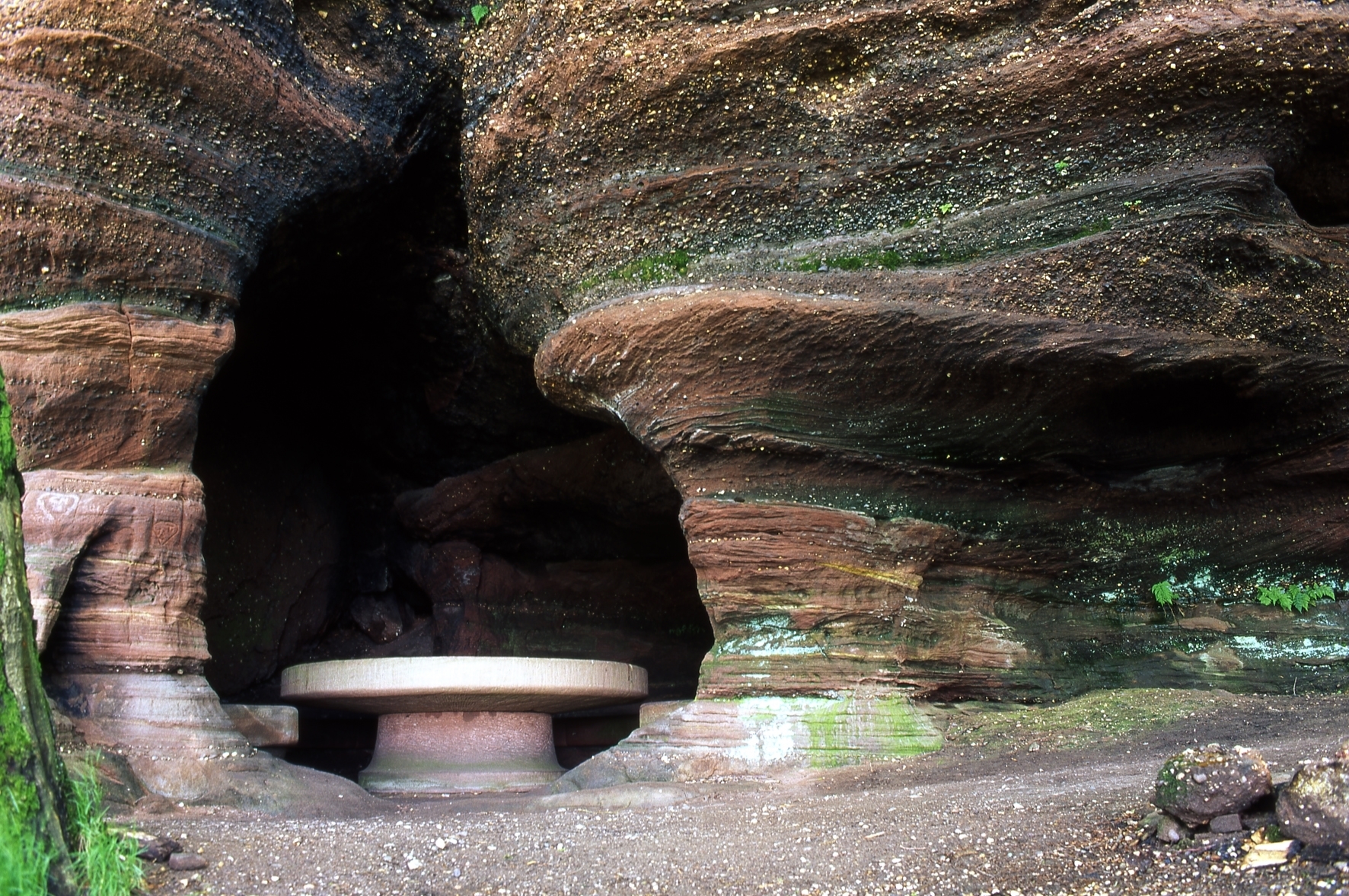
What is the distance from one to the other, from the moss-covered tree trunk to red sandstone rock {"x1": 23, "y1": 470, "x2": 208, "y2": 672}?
2.06m

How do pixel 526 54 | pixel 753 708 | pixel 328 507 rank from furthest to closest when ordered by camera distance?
pixel 328 507 < pixel 526 54 < pixel 753 708

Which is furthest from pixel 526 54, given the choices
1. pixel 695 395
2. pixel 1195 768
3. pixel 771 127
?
pixel 1195 768

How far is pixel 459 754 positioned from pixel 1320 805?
227 inches

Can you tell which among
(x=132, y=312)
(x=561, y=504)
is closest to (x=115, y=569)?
(x=132, y=312)

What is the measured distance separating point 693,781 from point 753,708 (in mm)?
528

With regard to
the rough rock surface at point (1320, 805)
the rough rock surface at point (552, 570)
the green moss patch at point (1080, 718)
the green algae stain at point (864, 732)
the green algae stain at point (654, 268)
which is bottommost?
the rough rock surface at point (552, 570)

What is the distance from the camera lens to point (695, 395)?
6152 mm

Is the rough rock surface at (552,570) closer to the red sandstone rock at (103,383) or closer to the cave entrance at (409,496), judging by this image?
the cave entrance at (409,496)

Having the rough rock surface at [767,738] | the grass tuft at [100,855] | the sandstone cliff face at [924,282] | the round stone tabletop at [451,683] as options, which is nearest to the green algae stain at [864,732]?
the rough rock surface at [767,738]

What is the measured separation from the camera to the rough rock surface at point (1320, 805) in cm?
308

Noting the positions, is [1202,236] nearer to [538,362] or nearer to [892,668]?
[892,668]

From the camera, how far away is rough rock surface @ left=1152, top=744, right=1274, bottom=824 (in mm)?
3420

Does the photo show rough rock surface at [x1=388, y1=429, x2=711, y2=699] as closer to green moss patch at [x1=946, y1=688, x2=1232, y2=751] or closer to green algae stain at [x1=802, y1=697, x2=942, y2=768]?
green algae stain at [x1=802, y1=697, x2=942, y2=768]

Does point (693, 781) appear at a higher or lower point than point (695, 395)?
lower
